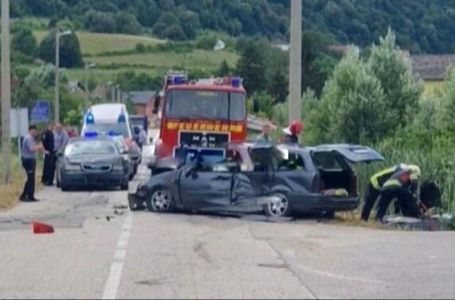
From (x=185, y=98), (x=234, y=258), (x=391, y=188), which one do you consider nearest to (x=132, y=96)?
(x=185, y=98)

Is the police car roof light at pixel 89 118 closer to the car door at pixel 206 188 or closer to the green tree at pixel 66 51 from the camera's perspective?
the car door at pixel 206 188

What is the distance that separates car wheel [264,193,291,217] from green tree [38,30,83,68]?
2734 inches

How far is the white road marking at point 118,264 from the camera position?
15266mm

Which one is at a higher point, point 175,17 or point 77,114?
point 175,17

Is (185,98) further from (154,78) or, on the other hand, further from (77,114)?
(154,78)

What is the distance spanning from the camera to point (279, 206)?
2652cm

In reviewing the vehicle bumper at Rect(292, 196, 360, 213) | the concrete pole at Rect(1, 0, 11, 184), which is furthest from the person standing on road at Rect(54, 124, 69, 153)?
the vehicle bumper at Rect(292, 196, 360, 213)

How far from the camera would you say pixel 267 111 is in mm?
61094

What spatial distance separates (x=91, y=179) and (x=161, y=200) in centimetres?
940

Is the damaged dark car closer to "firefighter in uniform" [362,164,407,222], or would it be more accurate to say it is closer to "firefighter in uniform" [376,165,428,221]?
"firefighter in uniform" [362,164,407,222]

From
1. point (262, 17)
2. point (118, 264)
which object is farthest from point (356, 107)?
point (262, 17)

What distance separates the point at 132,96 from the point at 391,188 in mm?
82888

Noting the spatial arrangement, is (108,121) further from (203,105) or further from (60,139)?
(203,105)

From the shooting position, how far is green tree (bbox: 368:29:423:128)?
5022 centimetres
